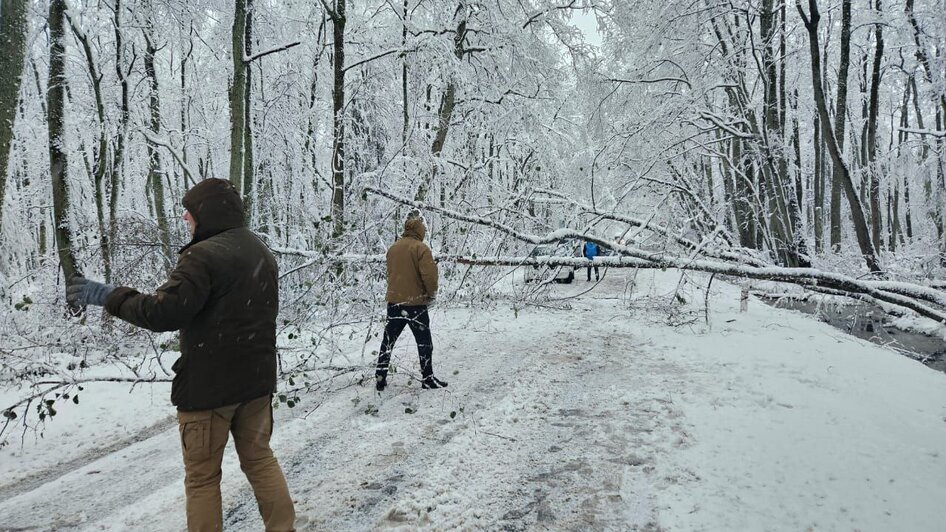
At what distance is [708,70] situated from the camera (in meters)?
9.52

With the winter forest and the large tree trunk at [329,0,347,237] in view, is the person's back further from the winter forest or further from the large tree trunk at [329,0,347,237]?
the large tree trunk at [329,0,347,237]

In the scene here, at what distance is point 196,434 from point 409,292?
10.7 ft

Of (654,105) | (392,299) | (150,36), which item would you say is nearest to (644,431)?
(392,299)

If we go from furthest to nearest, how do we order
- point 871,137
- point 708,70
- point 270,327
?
point 708,70, point 871,137, point 270,327

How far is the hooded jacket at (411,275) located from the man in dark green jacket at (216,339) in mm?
2838

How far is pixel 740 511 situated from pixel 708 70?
28.7 feet

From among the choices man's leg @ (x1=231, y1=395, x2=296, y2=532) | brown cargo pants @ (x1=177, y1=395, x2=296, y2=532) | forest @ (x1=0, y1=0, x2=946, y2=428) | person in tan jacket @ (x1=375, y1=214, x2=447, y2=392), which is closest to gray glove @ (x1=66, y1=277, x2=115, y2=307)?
brown cargo pants @ (x1=177, y1=395, x2=296, y2=532)

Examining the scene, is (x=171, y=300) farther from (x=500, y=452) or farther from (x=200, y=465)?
(x=500, y=452)

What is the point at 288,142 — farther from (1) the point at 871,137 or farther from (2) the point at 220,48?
(1) the point at 871,137

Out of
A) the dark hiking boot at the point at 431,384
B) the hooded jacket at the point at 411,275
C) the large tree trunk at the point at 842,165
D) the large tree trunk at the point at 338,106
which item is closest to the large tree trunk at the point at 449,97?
the large tree trunk at the point at 338,106

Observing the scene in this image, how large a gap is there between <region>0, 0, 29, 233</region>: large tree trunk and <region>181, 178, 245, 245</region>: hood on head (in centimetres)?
299

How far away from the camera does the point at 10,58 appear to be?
4.22 m

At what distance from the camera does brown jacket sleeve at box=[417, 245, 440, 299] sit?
5.67 m

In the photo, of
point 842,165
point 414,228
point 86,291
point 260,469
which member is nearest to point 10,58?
point 86,291
